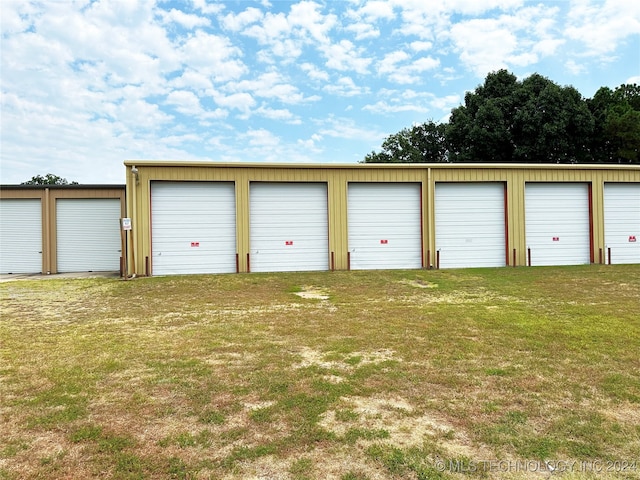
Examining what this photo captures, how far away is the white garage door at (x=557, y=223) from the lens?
54.5ft

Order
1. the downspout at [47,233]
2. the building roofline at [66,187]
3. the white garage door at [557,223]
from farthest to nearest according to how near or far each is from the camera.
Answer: the downspout at [47,233] < the building roofline at [66,187] < the white garage door at [557,223]

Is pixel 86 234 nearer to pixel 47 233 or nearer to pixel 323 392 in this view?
pixel 47 233

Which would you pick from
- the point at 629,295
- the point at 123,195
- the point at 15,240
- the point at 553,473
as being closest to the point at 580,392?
the point at 553,473

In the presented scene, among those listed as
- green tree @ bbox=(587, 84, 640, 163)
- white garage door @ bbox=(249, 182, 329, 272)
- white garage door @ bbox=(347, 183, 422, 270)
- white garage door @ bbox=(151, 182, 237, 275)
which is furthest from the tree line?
white garage door @ bbox=(151, 182, 237, 275)

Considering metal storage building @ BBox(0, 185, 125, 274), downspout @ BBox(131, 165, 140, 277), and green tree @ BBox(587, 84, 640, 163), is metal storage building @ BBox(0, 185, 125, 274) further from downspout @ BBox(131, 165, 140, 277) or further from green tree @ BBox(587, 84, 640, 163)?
green tree @ BBox(587, 84, 640, 163)

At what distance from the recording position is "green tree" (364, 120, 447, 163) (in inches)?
1395

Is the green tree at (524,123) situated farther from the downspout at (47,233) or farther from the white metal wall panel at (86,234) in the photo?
the downspout at (47,233)

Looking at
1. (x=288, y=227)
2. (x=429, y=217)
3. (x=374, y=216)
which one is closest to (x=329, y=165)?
(x=374, y=216)

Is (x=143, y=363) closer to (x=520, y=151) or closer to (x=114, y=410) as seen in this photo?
(x=114, y=410)

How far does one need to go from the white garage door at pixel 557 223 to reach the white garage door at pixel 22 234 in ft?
63.4

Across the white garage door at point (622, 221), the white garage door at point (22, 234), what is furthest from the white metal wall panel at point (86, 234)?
the white garage door at point (622, 221)

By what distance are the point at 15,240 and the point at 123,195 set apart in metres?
4.64

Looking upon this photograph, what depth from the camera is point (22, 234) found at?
17.4 m

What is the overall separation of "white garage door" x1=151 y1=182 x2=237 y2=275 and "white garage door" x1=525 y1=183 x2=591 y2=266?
11.3 meters
